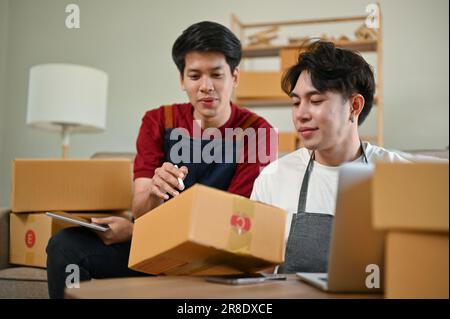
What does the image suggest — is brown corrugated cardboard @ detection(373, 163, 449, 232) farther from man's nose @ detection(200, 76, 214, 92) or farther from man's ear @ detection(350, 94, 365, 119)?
man's nose @ detection(200, 76, 214, 92)

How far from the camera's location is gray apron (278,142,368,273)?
44.7 inches

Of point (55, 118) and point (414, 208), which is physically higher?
point (55, 118)

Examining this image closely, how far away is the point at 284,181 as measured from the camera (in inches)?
51.8

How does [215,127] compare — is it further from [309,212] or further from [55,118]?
[55,118]

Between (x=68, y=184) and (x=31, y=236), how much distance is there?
0.75ft

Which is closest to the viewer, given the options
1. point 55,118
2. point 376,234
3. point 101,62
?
point 376,234

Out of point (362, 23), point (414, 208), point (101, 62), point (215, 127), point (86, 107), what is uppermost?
point (362, 23)

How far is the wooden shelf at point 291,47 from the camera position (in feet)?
9.58

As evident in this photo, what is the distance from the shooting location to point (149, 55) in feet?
11.1

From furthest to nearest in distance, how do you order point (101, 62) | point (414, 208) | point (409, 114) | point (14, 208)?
point (101, 62) → point (409, 114) → point (14, 208) → point (414, 208)

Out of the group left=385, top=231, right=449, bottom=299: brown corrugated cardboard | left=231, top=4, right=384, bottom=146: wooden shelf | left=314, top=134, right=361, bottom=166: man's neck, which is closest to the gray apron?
left=314, top=134, right=361, bottom=166: man's neck

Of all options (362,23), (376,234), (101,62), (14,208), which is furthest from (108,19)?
(376,234)

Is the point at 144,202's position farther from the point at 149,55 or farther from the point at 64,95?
the point at 149,55
